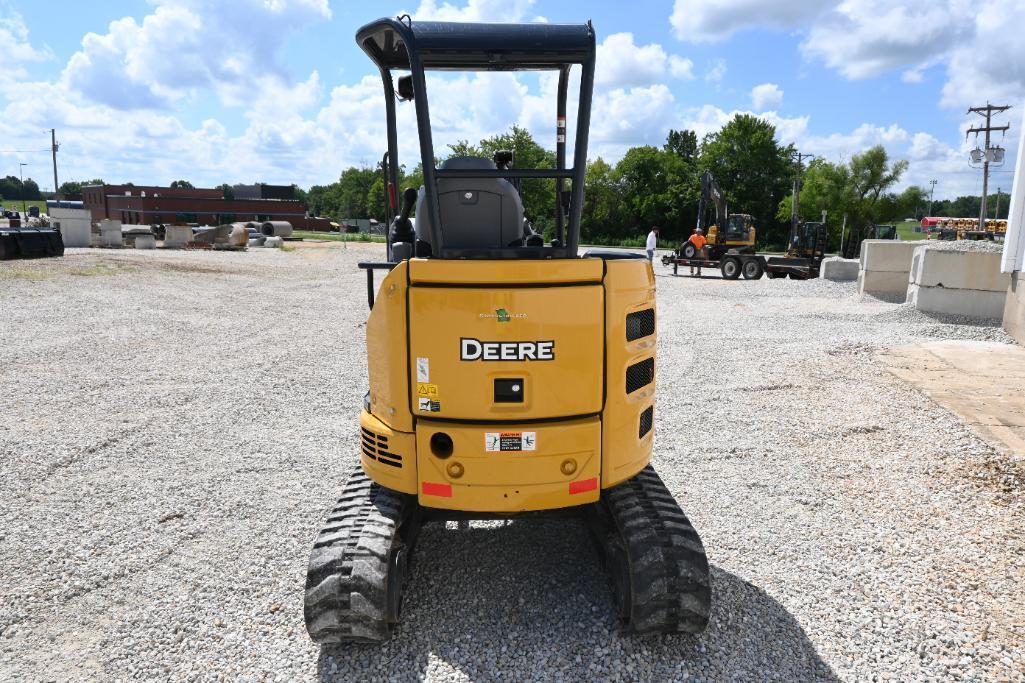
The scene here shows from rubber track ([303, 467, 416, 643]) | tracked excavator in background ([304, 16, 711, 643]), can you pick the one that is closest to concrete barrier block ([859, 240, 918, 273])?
tracked excavator in background ([304, 16, 711, 643])

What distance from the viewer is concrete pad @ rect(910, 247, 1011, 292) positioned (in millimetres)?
A: 13109

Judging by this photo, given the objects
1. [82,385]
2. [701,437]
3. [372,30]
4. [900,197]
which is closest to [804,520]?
[701,437]

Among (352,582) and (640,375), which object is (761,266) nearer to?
(640,375)

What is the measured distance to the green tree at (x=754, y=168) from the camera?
7300 cm

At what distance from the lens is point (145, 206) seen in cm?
8106

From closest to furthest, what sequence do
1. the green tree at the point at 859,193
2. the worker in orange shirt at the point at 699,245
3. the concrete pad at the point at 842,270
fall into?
the concrete pad at the point at 842,270 < the worker in orange shirt at the point at 699,245 < the green tree at the point at 859,193

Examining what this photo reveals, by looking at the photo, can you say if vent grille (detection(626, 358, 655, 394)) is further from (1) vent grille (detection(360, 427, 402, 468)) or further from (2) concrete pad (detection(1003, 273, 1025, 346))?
(2) concrete pad (detection(1003, 273, 1025, 346))

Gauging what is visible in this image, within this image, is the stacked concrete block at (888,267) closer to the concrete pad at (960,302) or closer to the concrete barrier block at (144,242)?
the concrete pad at (960,302)

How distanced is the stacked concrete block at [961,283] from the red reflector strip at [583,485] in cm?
1280

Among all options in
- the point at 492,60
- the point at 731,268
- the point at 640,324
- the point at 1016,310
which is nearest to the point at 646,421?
the point at 640,324

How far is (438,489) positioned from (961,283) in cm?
1353

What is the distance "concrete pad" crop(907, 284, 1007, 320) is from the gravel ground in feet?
15.3

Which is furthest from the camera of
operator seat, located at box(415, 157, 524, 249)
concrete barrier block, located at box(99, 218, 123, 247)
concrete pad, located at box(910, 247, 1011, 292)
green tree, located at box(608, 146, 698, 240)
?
green tree, located at box(608, 146, 698, 240)

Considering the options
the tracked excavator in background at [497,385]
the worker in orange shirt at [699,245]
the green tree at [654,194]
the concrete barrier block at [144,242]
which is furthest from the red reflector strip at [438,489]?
the green tree at [654,194]
